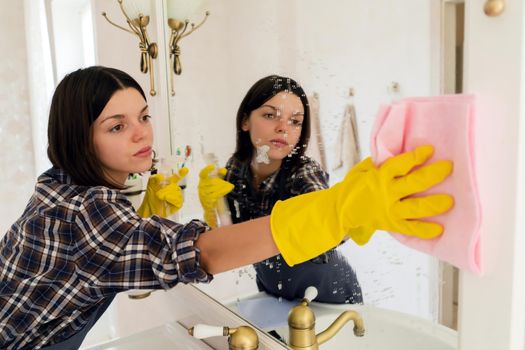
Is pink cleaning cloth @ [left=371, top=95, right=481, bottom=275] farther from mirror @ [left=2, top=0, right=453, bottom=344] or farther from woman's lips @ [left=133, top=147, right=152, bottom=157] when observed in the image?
woman's lips @ [left=133, top=147, right=152, bottom=157]

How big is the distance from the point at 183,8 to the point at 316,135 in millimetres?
605

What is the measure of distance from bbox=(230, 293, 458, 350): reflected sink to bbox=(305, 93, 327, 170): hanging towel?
24 centimetres

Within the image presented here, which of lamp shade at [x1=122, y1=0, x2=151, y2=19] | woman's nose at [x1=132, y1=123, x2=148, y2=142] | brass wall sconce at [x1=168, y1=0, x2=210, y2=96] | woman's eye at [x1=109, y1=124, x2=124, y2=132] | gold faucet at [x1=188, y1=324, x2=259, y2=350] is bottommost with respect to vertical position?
gold faucet at [x1=188, y1=324, x2=259, y2=350]

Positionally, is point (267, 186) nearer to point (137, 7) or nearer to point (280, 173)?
point (280, 173)

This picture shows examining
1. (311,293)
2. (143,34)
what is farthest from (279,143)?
(143,34)

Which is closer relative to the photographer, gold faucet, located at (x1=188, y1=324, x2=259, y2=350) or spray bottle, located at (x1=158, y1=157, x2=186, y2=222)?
gold faucet, located at (x1=188, y1=324, x2=259, y2=350)

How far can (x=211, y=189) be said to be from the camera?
0.98 m

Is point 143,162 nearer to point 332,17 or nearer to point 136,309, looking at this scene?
point 332,17

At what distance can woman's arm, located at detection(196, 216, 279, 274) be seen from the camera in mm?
626

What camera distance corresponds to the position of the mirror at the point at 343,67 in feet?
1.85

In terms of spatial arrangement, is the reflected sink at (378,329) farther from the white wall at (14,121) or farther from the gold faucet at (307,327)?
the white wall at (14,121)

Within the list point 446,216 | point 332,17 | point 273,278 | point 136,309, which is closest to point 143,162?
point 273,278

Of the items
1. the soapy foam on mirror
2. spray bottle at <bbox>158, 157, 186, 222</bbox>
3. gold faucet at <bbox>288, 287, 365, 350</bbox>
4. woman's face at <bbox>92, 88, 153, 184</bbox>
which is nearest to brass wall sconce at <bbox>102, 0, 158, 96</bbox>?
spray bottle at <bbox>158, 157, 186, 222</bbox>

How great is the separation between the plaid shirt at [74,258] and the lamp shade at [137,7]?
56 centimetres
